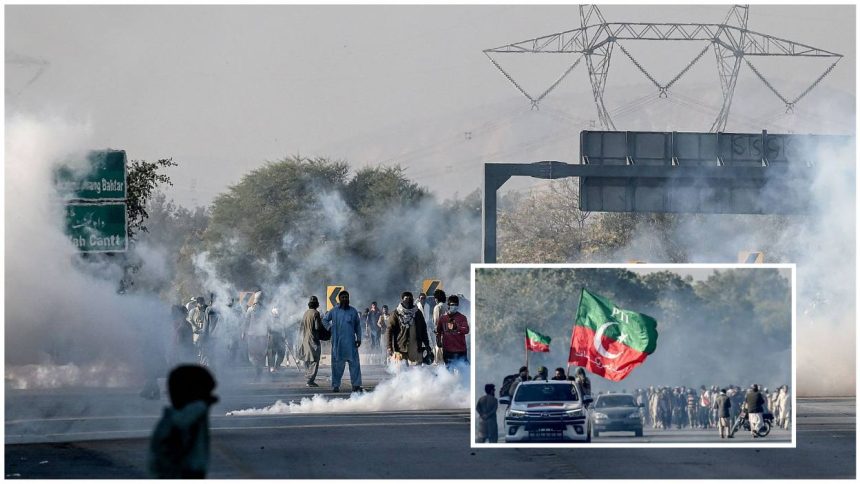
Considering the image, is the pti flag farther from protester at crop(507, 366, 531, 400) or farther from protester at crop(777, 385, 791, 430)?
protester at crop(777, 385, 791, 430)

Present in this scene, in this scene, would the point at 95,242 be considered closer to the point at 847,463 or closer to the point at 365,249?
the point at 847,463

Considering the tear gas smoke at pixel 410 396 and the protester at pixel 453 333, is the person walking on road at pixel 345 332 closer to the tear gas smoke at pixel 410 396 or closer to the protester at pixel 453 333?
the tear gas smoke at pixel 410 396

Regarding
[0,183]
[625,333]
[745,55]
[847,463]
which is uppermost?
[745,55]

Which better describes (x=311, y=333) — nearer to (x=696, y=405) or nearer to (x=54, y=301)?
(x=54, y=301)

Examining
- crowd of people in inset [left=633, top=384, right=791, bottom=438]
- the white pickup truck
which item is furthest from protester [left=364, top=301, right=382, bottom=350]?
crowd of people in inset [left=633, top=384, right=791, bottom=438]

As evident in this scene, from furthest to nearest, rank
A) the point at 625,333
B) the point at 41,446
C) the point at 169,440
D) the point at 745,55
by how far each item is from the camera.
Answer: the point at 745,55, the point at 41,446, the point at 625,333, the point at 169,440

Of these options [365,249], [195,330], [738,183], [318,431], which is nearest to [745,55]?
[365,249]

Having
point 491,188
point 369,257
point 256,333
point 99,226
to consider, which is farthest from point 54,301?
point 369,257
